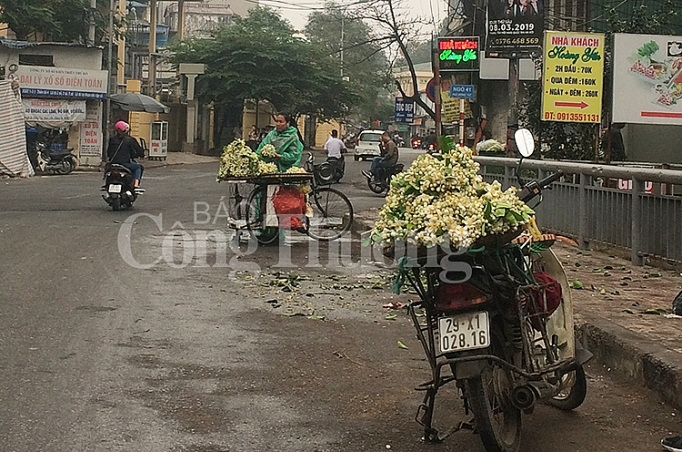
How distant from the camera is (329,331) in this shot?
26.5 ft

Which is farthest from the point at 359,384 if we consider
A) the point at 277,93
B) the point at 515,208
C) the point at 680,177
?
the point at 277,93

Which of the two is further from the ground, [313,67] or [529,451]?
[313,67]

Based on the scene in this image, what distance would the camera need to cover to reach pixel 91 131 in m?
33.7

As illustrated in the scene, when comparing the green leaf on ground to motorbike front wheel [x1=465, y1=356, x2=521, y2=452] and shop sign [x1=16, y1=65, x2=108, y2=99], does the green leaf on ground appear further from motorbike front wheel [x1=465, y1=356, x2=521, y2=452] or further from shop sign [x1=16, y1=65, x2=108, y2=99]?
shop sign [x1=16, y1=65, x2=108, y2=99]

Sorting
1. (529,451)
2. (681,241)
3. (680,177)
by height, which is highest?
(680,177)

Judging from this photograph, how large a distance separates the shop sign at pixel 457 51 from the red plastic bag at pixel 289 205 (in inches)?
348

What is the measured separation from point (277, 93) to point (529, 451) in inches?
1902

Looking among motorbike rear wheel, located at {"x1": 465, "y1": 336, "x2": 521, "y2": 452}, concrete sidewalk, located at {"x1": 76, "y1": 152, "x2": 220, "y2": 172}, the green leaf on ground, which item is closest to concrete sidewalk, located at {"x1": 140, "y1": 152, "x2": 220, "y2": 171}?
concrete sidewalk, located at {"x1": 76, "y1": 152, "x2": 220, "y2": 172}

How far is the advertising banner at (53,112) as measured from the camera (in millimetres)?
31547

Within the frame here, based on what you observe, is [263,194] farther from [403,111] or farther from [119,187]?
[403,111]

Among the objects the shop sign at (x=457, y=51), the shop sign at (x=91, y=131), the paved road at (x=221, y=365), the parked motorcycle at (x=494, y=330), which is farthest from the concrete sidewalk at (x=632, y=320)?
the shop sign at (x=91, y=131)

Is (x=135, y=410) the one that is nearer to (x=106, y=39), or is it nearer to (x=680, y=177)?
(x=680, y=177)

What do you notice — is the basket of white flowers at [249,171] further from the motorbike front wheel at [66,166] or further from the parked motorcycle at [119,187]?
the motorbike front wheel at [66,166]

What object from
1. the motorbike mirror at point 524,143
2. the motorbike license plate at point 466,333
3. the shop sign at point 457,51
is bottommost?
the motorbike license plate at point 466,333
